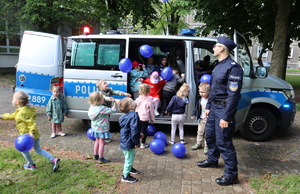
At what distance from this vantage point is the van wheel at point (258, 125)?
213 inches

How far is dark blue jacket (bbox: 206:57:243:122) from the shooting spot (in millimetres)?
3391

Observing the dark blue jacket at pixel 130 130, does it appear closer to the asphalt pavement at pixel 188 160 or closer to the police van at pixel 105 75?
the asphalt pavement at pixel 188 160

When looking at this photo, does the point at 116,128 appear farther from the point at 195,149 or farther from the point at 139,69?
the point at 195,149

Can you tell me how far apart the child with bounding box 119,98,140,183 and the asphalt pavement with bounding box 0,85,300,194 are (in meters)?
0.18

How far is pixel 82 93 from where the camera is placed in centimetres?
536

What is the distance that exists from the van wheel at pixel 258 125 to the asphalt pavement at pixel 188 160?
0.16 m

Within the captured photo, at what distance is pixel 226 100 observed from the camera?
11.4 feet

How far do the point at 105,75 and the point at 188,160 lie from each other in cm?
240

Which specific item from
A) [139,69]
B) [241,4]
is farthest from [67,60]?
[241,4]

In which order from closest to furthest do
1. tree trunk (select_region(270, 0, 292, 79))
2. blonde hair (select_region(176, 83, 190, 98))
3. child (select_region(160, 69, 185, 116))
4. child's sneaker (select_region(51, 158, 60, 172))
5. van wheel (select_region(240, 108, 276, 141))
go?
child's sneaker (select_region(51, 158, 60, 172)) → blonde hair (select_region(176, 83, 190, 98)) → van wheel (select_region(240, 108, 276, 141)) → child (select_region(160, 69, 185, 116)) → tree trunk (select_region(270, 0, 292, 79))

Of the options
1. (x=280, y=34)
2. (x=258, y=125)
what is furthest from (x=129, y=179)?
(x=280, y=34)

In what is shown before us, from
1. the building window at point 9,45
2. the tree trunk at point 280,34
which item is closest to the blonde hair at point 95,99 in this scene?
the tree trunk at point 280,34

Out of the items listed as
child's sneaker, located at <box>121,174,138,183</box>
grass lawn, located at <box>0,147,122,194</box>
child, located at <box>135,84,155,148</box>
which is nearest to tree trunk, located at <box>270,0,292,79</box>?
child, located at <box>135,84,155,148</box>

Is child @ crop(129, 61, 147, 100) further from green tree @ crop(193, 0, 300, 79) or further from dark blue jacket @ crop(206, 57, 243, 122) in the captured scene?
green tree @ crop(193, 0, 300, 79)
